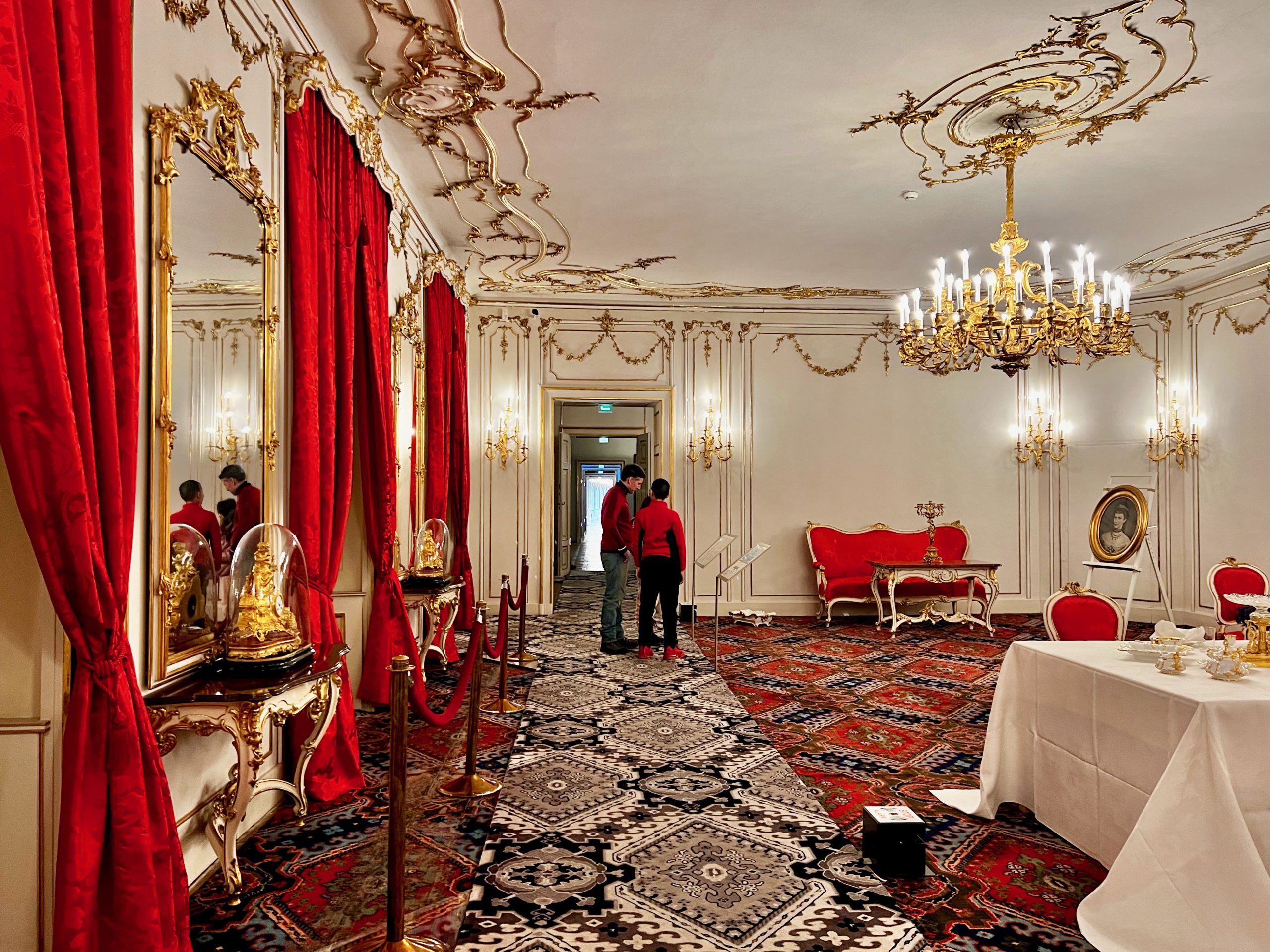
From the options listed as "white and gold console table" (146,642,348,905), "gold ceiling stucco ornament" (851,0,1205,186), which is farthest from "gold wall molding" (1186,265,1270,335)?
"white and gold console table" (146,642,348,905)

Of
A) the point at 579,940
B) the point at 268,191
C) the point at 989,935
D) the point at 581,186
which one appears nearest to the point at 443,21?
the point at 268,191

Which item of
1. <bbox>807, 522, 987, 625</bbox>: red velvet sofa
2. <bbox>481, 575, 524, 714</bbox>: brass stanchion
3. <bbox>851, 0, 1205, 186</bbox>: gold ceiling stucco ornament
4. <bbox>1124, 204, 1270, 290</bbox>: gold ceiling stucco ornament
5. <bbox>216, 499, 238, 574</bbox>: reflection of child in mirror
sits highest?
<bbox>851, 0, 1205, 186</bbox>: gold ceiling stucco ornament

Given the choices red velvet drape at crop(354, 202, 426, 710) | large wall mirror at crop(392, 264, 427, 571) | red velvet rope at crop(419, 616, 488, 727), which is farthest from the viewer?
large wall mirror at crop(392, 264, 427, 571)

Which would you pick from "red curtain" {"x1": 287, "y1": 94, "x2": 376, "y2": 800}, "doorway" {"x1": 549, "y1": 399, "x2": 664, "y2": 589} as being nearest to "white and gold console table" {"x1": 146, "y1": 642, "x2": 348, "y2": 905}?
"red curtain" {"x1": 287, "y1": 94, "x2": 376, "y2": 800}

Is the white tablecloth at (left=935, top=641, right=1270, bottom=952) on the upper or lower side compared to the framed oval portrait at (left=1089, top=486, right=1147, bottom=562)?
lower

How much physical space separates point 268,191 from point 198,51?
23.9 inches

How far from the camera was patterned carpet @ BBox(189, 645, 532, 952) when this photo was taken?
7.55 ft

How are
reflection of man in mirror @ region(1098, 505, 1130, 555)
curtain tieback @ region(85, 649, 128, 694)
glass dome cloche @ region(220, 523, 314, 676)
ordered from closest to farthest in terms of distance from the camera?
curtain tieback @ region(85, 649, 128, 694)
glass dome cloche @ region(220, 523, 314, 676)
reflection of man in mirror @ region(1098, 505, 1130, 555)

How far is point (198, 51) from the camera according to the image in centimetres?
257

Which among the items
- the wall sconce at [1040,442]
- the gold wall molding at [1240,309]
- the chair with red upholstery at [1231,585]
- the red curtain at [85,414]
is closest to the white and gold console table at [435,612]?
the red curtain at [85,414]

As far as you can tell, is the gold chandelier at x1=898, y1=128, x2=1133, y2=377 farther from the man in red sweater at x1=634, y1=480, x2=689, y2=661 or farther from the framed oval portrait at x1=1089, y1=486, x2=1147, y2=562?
the man in red sweater at x1=634, y1=480, x2=689, y2=661

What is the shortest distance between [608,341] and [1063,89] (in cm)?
525

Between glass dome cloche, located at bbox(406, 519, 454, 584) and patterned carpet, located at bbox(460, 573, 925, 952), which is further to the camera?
glass dome cloche, located at bbox(406, 519, 454, 584)

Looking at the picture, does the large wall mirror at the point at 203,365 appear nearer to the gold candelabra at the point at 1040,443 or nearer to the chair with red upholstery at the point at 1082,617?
the chair with red upholstery at the point at 1082,617
